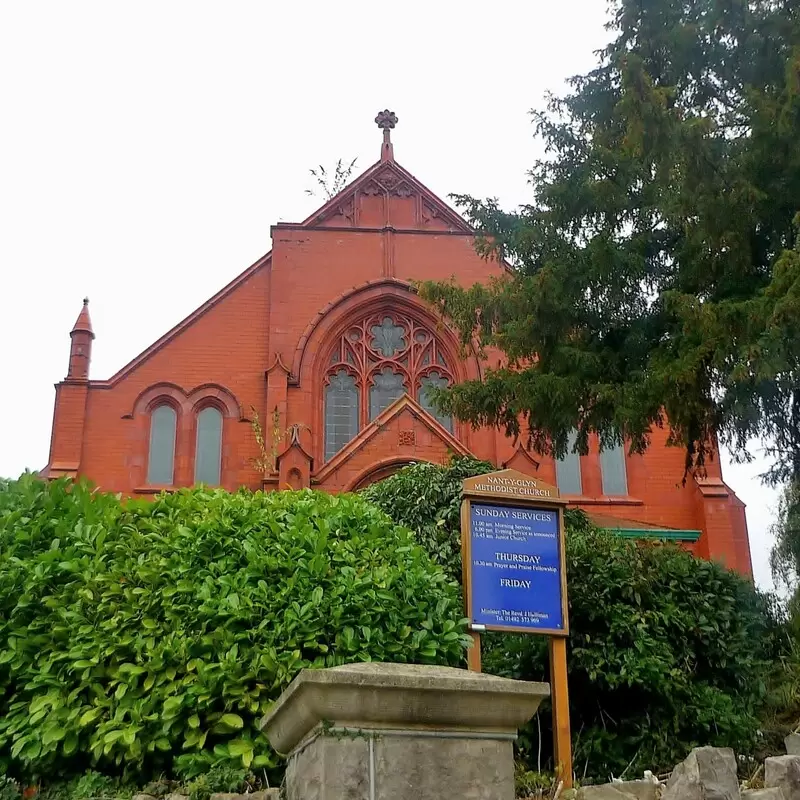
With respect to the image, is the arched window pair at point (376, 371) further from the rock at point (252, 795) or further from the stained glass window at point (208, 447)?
the rock at point (252, 795)

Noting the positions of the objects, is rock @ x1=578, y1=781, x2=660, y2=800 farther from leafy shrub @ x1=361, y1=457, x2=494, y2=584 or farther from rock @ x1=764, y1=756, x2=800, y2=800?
leafy shrub @ x1=361, y1=457, x2=494, y2=584

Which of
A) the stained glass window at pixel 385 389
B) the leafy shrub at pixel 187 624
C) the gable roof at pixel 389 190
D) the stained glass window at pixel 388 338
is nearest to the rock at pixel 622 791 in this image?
the leafy shrub at pixel 187 624

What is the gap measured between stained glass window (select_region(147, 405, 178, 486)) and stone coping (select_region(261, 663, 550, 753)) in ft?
70.7

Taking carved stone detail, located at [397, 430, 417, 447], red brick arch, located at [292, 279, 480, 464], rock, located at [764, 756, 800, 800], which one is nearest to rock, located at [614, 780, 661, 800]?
rock, located at [764, 756, 800, 800]

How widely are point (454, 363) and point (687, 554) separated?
14688mm

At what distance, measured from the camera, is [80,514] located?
8.60 metres

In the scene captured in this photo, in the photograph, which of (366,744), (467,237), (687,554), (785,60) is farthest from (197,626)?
(467,237)

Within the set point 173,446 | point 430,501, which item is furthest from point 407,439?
point 430,501

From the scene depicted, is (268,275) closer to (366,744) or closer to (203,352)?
(203,352)

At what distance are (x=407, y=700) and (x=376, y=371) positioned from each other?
2267cm

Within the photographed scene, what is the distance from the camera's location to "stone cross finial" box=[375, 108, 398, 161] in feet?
96.1

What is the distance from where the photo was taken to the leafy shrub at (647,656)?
33.5 feet

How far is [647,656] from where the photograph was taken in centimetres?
1034

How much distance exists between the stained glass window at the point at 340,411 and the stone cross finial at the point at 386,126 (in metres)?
6.78
